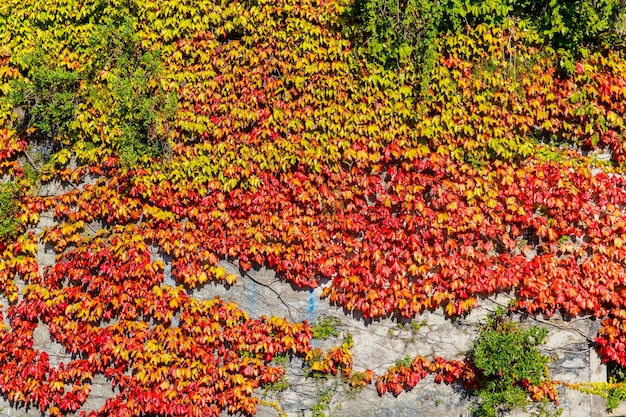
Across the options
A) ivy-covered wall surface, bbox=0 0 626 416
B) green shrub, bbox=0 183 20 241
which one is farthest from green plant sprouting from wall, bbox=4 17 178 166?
green shrub, bbox=0 183 20 241

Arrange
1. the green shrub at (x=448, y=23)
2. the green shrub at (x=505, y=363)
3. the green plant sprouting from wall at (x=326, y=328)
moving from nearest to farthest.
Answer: the green shrub at (x=505, y=363) < the green shrub at (x=448, y=23) < the green plant sprouting from wall at (x=326, y=328)

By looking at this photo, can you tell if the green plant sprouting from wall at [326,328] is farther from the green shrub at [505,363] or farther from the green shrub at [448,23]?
the green shrub at [448,23]

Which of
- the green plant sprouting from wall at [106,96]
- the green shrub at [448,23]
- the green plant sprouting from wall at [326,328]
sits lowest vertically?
the green plant sprouting from wall at [326,328]

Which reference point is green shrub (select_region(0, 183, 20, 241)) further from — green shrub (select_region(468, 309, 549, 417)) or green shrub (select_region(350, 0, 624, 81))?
green shrub (select_region(468, 309, 549, 417))

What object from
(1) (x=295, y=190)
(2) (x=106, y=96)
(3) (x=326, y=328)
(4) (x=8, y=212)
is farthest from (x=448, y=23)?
(4) (x=8, y=212)

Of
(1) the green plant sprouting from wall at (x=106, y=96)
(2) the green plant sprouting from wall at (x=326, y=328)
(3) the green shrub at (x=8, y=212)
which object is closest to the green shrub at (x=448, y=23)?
(1) the green plant sprouting from wall at (x=106, y=96)

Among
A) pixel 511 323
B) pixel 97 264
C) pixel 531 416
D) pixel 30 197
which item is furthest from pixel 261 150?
pixel 531 416

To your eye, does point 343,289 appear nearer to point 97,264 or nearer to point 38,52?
point 97,264
